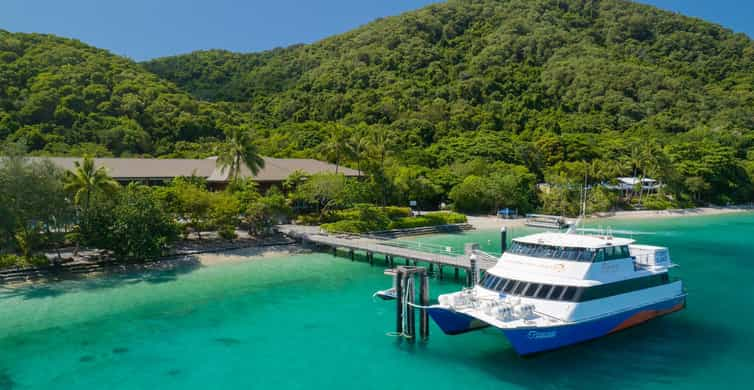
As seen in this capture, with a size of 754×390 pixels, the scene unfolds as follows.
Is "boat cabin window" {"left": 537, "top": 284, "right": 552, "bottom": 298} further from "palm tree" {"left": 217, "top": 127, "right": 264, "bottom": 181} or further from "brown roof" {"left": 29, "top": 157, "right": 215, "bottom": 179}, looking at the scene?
"brown roof" {"left": 29, "top": 157, "right": 215, "bottom": 179}

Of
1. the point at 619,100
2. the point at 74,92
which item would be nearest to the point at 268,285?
the point at 74,92

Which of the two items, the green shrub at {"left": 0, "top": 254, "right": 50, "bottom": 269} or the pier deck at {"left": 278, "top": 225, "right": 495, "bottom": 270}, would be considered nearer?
the pier deck at {"left": 278, "top": 225, "right": 495, "bottom": 270}

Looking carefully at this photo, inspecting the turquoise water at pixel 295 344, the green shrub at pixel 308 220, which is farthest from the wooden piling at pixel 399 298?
the green shrub at pixel 308 220

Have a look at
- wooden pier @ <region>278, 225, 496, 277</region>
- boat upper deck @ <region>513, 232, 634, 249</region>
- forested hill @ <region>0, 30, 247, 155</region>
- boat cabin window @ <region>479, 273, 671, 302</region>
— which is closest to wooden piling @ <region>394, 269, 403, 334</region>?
boat cabin window @ <region>479, 273, 671, 302</region>

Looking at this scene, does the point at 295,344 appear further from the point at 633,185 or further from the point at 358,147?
the point at 633,185

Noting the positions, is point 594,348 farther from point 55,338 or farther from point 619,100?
point 619,100

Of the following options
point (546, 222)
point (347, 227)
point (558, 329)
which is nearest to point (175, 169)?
point (347, 227)

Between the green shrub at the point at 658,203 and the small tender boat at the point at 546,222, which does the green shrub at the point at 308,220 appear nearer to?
the small tender boat at the point at 546,222
